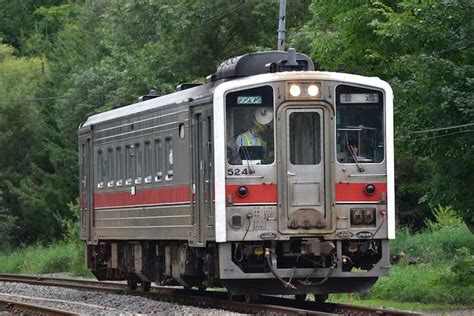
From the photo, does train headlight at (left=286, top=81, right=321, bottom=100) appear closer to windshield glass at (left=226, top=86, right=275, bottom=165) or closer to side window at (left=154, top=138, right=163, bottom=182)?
windshield glass at (left=226, top=86, right=275, bottom=165)

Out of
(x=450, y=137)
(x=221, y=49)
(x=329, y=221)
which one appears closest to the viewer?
(x=329, y=221)

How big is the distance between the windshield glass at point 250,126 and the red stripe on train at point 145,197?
68.4 inches

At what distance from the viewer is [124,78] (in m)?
46.5

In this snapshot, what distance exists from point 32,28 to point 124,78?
41380 millimetres

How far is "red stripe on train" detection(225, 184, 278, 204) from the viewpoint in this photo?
17.0 meters

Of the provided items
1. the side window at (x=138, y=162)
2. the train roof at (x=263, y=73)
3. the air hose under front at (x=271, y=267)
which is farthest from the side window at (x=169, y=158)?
the air hose under front at (x=271, y=267)

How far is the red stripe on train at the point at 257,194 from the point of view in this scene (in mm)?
16984

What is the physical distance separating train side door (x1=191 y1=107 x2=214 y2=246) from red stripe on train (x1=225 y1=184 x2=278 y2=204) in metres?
0.51

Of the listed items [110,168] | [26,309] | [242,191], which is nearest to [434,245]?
[110,168]

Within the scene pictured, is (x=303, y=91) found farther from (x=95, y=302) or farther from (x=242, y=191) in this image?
(x=95, y=302)

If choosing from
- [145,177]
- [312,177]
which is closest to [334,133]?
[312,177]

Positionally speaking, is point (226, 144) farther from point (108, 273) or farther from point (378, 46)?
point (378, 46)

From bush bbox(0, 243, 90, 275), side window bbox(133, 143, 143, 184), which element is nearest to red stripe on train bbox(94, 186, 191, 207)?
side window bbox(133, 143, 143, 184)

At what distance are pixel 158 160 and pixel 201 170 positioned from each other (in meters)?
2.31
